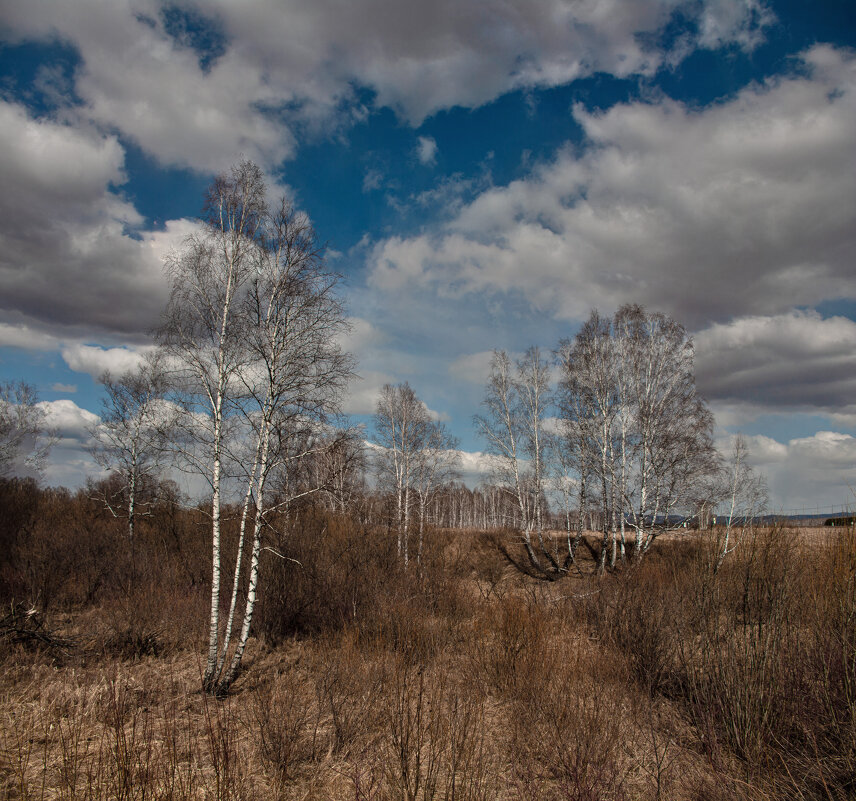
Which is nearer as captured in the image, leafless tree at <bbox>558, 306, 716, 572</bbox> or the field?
the field

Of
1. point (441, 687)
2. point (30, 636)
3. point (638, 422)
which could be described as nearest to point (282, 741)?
point (441, 687)

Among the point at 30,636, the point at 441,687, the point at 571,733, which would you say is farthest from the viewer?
the point at 30,636

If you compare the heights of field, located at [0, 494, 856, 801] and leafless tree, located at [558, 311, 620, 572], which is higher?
leafless tree, located at [558, 311, 620, 572]

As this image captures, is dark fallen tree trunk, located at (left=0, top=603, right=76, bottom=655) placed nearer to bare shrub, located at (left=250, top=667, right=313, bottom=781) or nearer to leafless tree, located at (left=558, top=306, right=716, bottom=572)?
bare shrub, located at (left=250, top=667, right=313, bottom=781)

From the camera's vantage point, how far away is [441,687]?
486 centimetres

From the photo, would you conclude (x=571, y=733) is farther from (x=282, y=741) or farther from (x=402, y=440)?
(x=402, y=440)

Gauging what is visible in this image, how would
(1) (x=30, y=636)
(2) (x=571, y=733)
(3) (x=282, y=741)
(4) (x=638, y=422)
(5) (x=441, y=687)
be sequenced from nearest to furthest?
1. (5) (x=441, y=687)
2. (3) (x=282, y=741)
3. (2) (x=571, y=733)
4. (1) (x=30, y=636)
5. (4) (x=638, y=422)

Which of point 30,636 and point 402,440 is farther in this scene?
point 402,440

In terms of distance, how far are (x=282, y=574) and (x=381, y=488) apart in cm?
1335

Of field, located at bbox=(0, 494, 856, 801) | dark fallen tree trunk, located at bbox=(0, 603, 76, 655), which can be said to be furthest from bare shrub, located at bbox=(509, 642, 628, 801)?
dark fallen tree trunk, located at bbox=(0, 603, 76, 655)

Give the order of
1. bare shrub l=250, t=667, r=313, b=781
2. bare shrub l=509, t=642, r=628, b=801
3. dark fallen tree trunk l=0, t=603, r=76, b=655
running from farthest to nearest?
dark fallen tree trunk l=0, t=603, r=76, b=655, bare shrub l=250, t=667, r=313, b=781, bare shrub l=509, t=642, r=628, b=801

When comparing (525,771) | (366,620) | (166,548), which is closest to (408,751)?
(525,771)

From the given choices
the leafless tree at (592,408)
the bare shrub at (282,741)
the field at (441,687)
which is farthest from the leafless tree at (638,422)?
the bare shrub at (282,741)

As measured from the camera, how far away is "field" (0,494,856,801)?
4.59 meters
